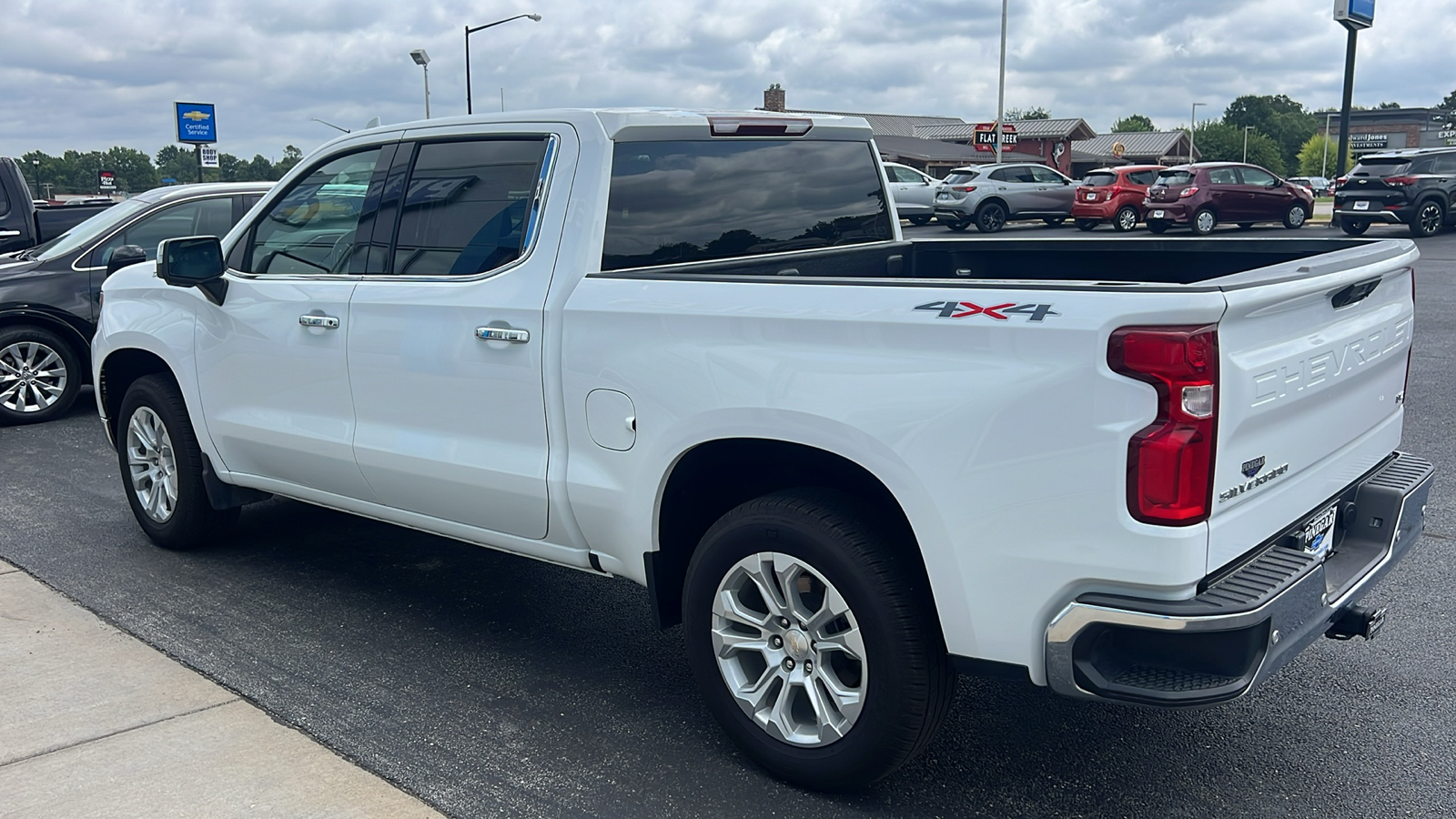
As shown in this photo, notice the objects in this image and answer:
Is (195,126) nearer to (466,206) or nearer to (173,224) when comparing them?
(173,224)

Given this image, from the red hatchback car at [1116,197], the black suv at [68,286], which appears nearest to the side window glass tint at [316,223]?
the black suv at [68,286]

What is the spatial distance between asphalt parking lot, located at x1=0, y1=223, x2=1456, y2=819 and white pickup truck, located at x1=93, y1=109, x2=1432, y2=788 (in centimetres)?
36

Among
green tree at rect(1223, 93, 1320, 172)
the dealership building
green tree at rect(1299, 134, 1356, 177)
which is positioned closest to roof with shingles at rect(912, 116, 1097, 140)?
green tree at rect(1299, 134, 1356, 177)

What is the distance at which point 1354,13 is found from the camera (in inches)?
1134

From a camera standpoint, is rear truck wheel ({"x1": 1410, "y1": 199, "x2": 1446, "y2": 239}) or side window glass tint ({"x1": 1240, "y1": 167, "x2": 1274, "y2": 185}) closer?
rear truck wheel ({"x1": 1410, "y1": 199, "x2": 1446, "y2": 239})

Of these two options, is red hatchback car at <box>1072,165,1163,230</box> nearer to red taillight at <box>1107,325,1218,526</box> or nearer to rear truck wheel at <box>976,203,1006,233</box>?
rear truck wheel at <box>976,203,1006,233</box>

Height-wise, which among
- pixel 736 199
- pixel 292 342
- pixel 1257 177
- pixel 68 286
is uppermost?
pixel 1257 177

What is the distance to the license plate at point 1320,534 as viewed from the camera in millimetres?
3156

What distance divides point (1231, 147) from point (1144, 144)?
3404 cm

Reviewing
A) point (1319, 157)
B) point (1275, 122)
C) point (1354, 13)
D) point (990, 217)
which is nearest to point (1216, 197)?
point (990, 217)

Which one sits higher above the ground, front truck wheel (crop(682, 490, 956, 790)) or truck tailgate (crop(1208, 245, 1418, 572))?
truck tailgate (crop(1208, 245, 1418, 572))

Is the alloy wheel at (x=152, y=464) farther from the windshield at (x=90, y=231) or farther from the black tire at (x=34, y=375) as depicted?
the windshield at (x=90, y=231)

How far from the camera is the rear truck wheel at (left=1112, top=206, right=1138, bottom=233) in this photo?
2797 centimetres

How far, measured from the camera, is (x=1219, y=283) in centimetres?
263
